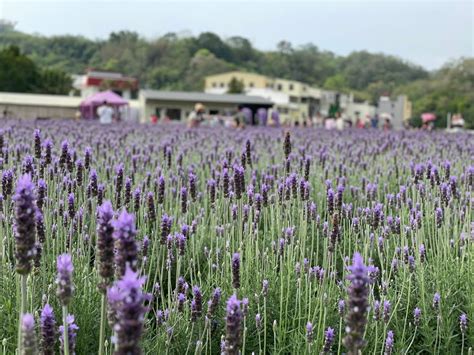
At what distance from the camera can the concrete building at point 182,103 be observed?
171ft

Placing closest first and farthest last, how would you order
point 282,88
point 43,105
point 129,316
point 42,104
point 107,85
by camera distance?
point 129,316, point 43,105, point 42,104, point 107,85, point 282,88

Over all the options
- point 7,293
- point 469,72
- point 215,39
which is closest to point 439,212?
point 7,293

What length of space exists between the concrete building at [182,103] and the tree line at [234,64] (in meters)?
29.8

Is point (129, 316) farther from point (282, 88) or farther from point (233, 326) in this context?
point (282, 88)

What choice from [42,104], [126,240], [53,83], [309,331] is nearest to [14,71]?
[53,83]

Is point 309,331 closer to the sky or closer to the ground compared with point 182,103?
closer to the ground

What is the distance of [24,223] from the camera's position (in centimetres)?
167

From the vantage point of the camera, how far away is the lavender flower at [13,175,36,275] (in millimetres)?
1657

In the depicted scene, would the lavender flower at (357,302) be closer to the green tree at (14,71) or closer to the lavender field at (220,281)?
the lavender field at (220,281)

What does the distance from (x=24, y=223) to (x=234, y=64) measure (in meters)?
125

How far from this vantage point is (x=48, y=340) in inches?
67.6

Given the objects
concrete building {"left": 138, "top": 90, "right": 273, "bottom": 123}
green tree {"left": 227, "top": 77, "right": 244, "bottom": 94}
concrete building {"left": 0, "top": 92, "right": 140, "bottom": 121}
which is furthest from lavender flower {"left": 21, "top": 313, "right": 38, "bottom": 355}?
green tree {"left": 227, "top": 77, "right": 244, "bottom": 94}

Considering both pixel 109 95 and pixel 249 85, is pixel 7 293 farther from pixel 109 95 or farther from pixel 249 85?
pixel 249 85

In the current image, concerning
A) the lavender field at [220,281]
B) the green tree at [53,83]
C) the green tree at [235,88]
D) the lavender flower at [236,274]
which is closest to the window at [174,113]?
the green tree at [53,83]
